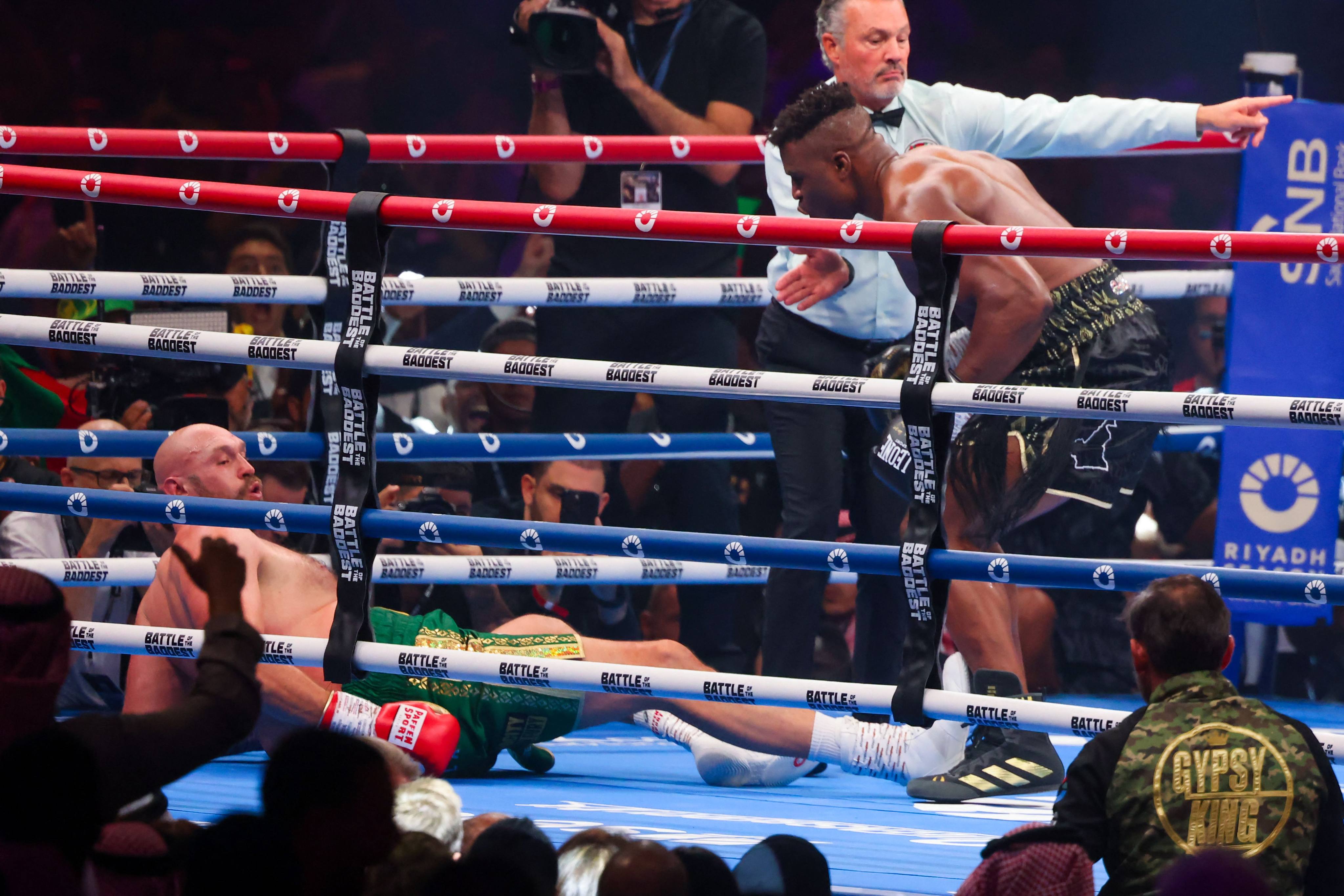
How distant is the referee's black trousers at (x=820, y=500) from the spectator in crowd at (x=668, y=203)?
49 centimetres

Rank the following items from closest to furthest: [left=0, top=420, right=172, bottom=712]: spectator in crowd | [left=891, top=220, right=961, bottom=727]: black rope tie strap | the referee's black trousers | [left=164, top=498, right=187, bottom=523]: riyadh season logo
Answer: [left=891, top=220, right=961, bottom=727]: black rope tie strap, [left=164, top=498, right=187, bottom=523]: riyadh season logo, the referee's black trousers, [left=0, top=420, right=172, bottom=712]: spectator in crowd

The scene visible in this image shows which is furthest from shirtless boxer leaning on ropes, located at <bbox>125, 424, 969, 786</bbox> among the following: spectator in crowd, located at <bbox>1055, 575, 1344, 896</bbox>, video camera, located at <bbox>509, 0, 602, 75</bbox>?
video camera, located at <bbox>509, 0, 602, 75</bbox>

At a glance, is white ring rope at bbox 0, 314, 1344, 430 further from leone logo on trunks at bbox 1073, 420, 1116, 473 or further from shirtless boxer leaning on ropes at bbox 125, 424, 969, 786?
leone logo on trunks at bbox 1073, 420, 1116, 473

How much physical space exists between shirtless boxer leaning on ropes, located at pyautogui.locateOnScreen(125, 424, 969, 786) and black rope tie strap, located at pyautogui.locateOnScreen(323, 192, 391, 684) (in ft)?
1.48

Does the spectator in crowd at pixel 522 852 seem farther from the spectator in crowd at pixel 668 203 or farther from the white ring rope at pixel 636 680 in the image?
the spectator in crowd at pixel 668 203

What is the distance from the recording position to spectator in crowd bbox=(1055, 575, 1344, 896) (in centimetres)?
186

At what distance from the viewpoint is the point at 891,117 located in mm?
3918

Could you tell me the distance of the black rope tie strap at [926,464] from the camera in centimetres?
236

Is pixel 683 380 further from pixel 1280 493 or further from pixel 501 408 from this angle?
pixel 501 408

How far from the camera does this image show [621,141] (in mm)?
3904

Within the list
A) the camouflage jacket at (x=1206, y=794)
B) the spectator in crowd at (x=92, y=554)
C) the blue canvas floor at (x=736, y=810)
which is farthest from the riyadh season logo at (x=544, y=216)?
the spectator in crowd at (x=92, y=554)

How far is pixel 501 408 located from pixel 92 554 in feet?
5.01

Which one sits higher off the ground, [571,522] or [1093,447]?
[1093,447]

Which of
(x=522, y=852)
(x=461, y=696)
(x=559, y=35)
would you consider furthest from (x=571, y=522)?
(x=522, y=852)
